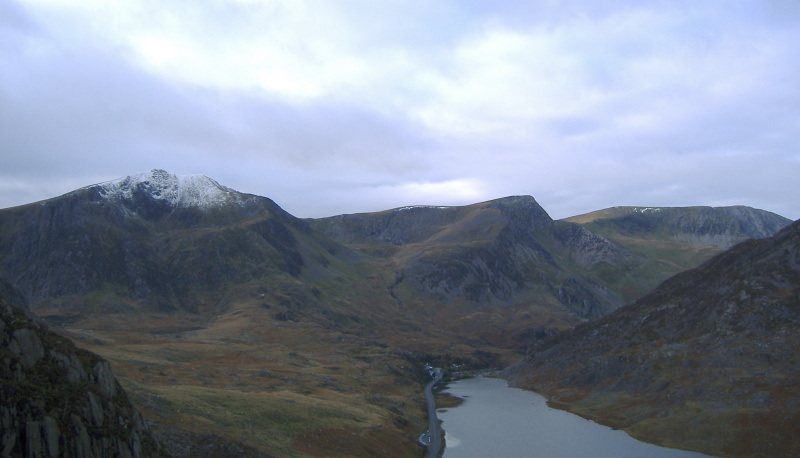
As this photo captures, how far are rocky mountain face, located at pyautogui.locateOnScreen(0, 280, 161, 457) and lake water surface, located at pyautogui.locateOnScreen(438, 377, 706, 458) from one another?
5717 cm

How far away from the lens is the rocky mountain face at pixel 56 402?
32.4 metres

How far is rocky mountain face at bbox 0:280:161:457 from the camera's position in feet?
106

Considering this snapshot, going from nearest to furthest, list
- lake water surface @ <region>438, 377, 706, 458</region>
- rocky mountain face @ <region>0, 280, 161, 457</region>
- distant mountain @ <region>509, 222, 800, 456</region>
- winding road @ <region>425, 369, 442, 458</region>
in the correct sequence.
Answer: rocky mountain face @ <region>0, 280, 161, 457</region>, distant mountain @ <region>509, 222, 800, 456</region>, lake water surface @ <region>438, 377, 706, 458</region>, winding road @ <region>425, 369, 442, 458</region>

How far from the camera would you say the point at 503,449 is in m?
89.9

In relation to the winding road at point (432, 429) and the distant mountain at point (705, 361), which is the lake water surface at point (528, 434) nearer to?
the winding road at point (432, 429)

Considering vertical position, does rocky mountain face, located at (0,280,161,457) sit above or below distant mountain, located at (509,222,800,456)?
above

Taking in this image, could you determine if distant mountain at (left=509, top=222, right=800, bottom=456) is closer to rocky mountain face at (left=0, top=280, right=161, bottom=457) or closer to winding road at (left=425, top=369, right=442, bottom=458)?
winding road at (left=425, top=369, right=442, bottom=458)

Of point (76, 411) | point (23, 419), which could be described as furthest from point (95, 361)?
point (23, 419)

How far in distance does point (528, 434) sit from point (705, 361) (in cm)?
3998

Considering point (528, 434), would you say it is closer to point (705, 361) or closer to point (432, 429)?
point (432, 429)

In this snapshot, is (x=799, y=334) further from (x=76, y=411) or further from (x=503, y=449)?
(x=76, y=411)

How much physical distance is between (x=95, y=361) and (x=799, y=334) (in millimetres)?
115710

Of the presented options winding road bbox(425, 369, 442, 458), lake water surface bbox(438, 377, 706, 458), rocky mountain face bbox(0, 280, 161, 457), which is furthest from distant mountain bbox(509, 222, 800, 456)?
rocky mountain face bbox(0, 280, 161, 457)

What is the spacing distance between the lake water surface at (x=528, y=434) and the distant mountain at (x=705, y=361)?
4841 mm
